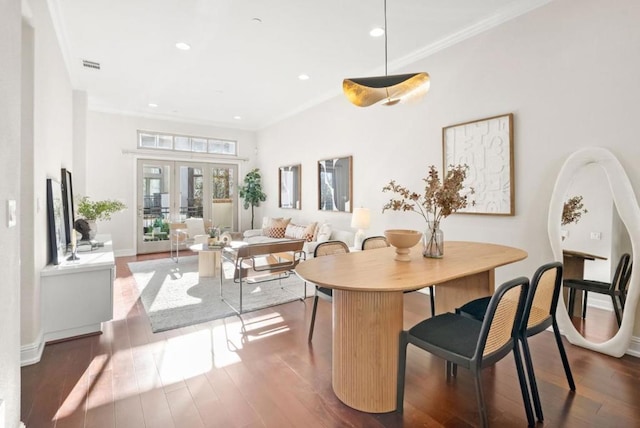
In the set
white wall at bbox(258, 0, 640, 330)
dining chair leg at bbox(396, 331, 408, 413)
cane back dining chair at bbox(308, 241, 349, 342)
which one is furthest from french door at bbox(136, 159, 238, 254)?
dining chair leg at bbox(396, 331, 408, 413)

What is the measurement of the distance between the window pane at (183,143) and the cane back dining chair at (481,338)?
7.28 metres

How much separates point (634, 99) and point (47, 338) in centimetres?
532

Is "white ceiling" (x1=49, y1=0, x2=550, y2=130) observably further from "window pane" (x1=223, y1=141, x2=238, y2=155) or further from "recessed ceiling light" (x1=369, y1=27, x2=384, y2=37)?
"window pane" (x1=223, y1=141, x2=238, y2=155)

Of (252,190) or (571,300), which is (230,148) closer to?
(252,190)

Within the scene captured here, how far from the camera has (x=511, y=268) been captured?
3438 mm

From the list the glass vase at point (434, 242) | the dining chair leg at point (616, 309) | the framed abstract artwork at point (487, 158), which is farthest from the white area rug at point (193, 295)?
the dining chair leg at point (616, 309)

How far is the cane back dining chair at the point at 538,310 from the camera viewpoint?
181 centimetres

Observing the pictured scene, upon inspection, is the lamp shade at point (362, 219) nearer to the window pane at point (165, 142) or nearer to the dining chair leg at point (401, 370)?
the dining chair leg at point (401, 370)

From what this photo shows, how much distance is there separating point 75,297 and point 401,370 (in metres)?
2.92

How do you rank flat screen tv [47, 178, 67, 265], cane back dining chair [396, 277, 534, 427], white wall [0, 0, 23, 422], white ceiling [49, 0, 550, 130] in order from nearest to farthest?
1. white wall [0, 0, 23, 422]
2. cane back dining chair [396, 277, 534, 427]
3. flat screen tv [47, 178, 67, 265]
4. white ceiling [49, 0, 550, 130]

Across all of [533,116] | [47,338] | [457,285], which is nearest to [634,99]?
[533,116]

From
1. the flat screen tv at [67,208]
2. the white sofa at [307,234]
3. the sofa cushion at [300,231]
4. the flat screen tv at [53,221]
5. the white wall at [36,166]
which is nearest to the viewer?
the white wall at [36,166]

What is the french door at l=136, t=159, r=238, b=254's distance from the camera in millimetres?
7238

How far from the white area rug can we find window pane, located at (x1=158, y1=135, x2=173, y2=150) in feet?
10.4
